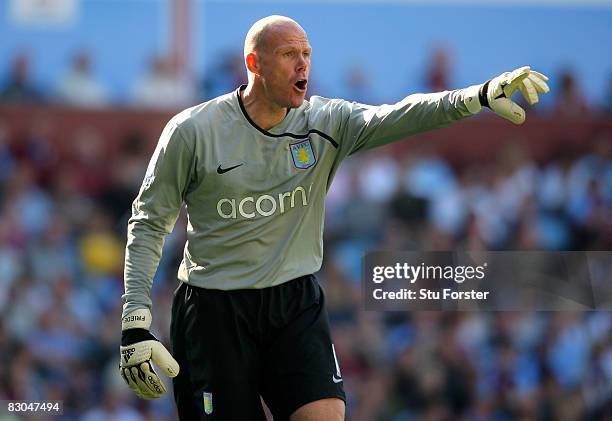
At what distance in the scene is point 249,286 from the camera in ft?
16.5

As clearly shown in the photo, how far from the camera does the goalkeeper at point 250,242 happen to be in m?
4.97

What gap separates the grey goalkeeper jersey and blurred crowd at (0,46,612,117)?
24.7ft

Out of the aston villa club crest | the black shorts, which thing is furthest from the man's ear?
the black shorts

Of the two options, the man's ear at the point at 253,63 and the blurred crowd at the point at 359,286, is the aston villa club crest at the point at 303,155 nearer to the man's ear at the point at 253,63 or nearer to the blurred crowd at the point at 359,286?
the man's ear at the point at 253,63

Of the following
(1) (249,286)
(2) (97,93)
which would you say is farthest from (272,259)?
(2) (97,93)

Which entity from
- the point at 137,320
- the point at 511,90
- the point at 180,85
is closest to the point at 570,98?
the point at 180,85

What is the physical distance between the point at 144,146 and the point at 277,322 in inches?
283

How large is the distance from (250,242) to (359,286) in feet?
18.0

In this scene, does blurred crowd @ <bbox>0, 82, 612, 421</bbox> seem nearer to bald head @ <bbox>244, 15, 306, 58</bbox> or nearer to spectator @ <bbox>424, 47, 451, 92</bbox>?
spectator @ <bbox>424, 47, 451, 92</bbox>

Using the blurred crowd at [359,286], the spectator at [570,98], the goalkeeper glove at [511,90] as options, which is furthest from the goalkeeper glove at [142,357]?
the spectator at [570,98]

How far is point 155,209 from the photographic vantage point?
16.5ft

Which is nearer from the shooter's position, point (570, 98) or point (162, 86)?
point (570, 98)

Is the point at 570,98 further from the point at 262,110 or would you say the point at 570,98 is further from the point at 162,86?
the point at 262,110

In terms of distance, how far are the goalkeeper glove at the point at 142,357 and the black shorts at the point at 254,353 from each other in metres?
0.18
